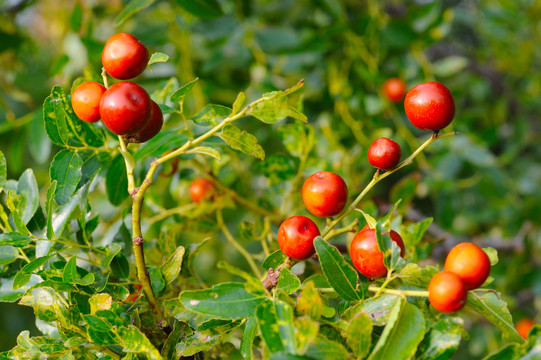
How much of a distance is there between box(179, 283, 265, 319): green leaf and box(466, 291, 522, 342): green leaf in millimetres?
261

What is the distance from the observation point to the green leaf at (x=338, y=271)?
0.56 meters

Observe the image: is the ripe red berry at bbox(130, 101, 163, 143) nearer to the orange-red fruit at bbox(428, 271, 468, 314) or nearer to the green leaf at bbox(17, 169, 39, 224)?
the green leaf at bbox(17, 169, 39, 224)

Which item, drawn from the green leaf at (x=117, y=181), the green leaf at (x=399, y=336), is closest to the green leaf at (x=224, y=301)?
the green leaf at (x=399, y=336)

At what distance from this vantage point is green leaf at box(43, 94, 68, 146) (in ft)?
2.21

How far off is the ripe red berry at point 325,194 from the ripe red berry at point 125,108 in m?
0.22

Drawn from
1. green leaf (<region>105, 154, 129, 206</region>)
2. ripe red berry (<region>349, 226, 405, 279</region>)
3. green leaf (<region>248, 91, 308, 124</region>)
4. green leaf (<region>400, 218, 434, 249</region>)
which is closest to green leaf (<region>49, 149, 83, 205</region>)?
green leaf (<region>105, 154, 129, 206</region>)

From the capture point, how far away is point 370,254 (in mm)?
564

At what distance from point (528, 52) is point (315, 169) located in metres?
1.64

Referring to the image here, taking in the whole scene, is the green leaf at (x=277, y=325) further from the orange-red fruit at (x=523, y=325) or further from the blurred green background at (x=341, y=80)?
the orange-red fruit at (x=523, y=325)

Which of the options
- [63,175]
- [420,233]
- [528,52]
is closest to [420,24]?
[528,52]

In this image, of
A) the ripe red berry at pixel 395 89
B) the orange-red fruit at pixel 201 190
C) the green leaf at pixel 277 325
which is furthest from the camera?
the ripe red berry at pixel 395 89

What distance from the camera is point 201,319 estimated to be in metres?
0.60

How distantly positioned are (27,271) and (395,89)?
1226 mm

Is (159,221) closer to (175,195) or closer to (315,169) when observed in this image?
(175,195)
